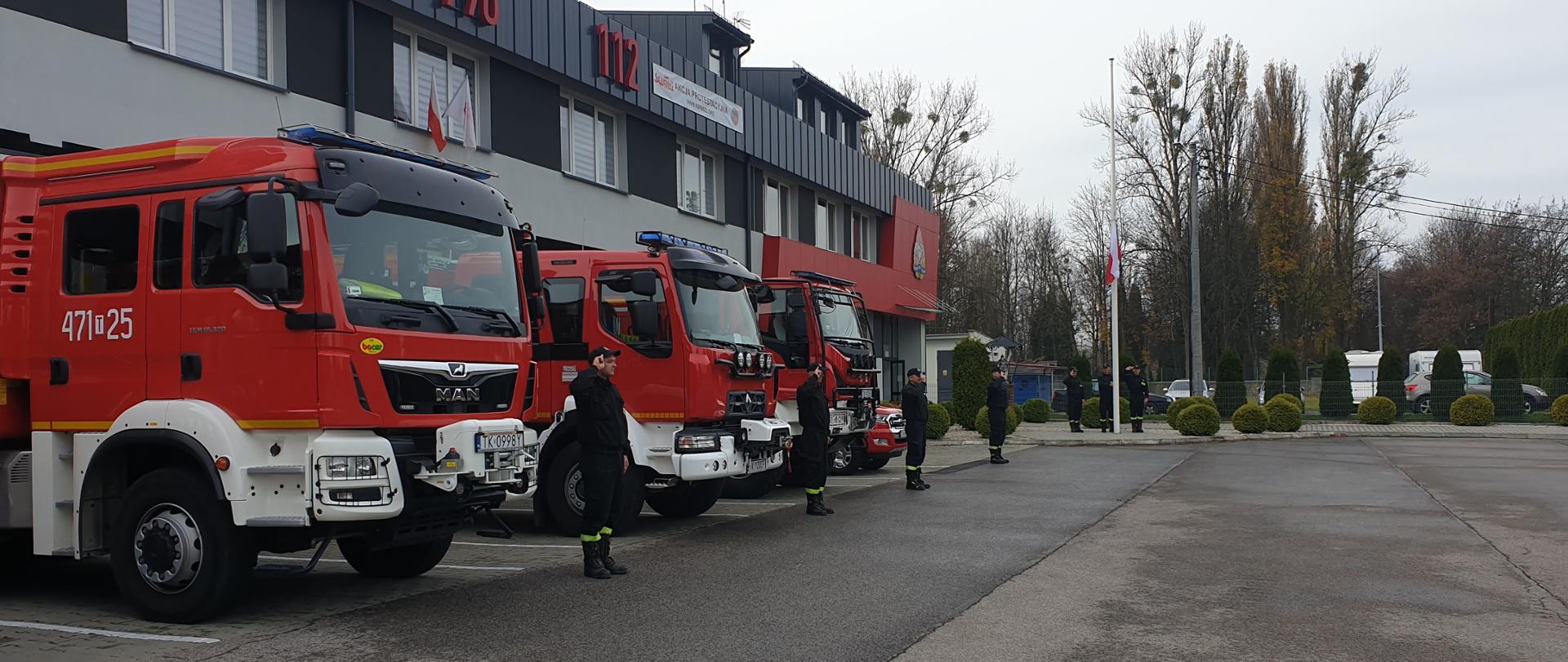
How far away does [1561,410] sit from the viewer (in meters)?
31.6

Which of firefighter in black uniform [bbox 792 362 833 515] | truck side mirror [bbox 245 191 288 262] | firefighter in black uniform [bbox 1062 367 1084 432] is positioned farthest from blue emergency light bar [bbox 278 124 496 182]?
firefighter in black uniform [bbox 1062 367 1084 432]

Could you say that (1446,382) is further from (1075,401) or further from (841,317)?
(841,317)

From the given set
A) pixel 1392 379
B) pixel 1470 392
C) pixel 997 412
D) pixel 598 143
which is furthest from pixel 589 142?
pixel 1392 379

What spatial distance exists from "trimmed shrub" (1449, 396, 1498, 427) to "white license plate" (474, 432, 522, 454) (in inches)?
1247

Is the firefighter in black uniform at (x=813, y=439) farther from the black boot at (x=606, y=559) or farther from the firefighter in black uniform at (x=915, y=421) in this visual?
the black boot at (x=606, y=559)

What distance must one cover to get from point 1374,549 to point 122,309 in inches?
402

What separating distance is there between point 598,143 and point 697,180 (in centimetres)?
398

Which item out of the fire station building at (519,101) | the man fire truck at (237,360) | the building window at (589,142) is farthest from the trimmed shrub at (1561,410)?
the man fire truck at (237,360)

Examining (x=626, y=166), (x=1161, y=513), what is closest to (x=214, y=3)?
(x=626, y=166)

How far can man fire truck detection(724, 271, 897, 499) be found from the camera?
15.6 meters

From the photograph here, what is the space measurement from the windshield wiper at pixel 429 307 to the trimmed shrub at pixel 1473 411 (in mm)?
32162

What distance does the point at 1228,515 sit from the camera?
1293cm

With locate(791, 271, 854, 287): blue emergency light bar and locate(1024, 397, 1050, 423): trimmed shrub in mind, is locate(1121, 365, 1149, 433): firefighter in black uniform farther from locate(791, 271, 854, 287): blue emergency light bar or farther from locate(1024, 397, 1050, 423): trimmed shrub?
locate(791, 271, 854, 287): blue emergency light bar

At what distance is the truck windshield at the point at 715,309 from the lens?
11.5 meters
